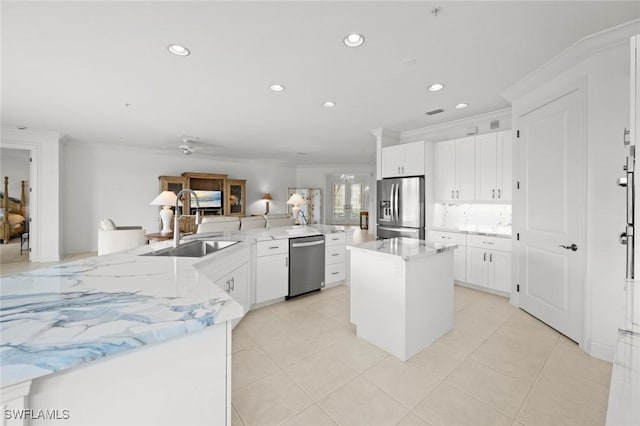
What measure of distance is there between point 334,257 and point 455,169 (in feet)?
7.85

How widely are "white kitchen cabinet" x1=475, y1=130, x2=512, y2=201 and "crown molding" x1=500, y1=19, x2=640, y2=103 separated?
798 mm

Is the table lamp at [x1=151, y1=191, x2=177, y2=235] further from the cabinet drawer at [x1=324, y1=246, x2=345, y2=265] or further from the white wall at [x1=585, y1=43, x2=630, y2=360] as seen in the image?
the white wall at [x1=585, y1=43, x2=630, y2=360]

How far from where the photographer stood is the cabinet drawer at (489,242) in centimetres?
342

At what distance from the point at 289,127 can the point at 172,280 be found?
3924mm

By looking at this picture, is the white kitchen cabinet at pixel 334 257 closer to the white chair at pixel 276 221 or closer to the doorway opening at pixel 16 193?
the white chair at pixel 276 221

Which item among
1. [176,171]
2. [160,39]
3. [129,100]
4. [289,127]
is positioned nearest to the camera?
[160,39]

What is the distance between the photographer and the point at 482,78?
2.76 meters

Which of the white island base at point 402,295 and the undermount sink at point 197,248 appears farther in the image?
the undermount sink at point 197,248

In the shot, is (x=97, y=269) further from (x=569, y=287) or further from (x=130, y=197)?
(x=130, y=197)

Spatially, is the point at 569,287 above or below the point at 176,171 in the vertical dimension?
below

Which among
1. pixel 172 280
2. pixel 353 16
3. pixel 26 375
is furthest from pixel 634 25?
pixel 26 375

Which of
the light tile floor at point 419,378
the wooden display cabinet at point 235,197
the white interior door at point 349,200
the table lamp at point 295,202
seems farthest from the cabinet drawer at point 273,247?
the white interior door at point 349,200

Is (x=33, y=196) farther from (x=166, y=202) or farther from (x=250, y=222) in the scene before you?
(x=250, y=222)

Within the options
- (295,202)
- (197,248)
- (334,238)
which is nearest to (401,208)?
(334,238)
